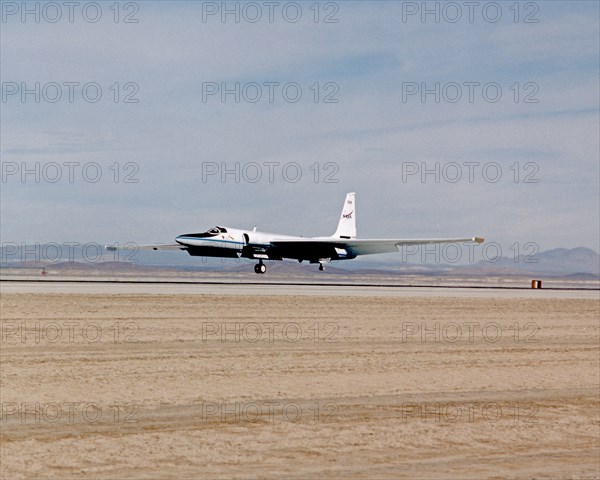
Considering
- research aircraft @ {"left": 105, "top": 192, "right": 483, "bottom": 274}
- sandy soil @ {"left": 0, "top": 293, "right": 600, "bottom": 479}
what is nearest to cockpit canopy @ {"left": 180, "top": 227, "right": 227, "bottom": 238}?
research aircraft @ {"left": 105, "top": 192, "right": 483, "bottom": 274}

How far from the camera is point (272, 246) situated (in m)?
71.4

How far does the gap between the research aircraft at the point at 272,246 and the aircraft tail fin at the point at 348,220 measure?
11927mm

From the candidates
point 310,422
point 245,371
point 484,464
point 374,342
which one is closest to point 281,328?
point 374,342

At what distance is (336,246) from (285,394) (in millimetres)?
53645

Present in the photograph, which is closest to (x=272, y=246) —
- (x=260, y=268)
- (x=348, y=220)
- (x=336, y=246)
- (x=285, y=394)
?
(x=260, y=268)

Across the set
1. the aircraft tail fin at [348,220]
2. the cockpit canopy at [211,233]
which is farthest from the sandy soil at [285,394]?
the aircraft tail fin at [348,220]

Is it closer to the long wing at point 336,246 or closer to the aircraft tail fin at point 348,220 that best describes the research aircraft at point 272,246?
the long wing at point 336,246

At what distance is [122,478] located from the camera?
15.1 meters

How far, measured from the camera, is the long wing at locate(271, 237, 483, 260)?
2847 inches

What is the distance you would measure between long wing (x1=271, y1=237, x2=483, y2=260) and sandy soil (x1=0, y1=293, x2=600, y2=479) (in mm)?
31975

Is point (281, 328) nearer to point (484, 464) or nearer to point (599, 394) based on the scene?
point (599, 394)

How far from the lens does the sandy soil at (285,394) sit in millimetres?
16609

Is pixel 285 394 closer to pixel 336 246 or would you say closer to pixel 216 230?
pixel 216 230

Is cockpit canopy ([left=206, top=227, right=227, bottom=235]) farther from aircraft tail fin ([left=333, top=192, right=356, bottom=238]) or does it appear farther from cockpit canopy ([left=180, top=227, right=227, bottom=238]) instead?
aircraft tail fin ([left=333, top=192, right=356, bottom=238])
